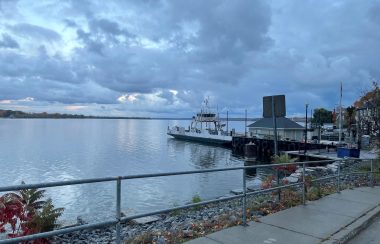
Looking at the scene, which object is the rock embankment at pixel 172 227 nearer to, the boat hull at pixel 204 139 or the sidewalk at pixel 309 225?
the sidewalk at pixel 309 225

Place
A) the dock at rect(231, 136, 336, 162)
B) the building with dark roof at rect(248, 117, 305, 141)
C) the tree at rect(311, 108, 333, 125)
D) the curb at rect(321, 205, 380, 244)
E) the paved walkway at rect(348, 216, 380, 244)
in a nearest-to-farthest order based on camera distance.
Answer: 1. the curb at rect(321, 205, 380, 244)
2. the paved walkway at rect(348, 216, 380, 244)
3. the dock at rect(231, 136, 336, 162)
4. the building with dark roof at rect(248, 117, 305, 141)
5. the tree at rect(311, 108, 333, 125)

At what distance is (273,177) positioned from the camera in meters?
9.94

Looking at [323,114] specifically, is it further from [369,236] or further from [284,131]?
[369,236]

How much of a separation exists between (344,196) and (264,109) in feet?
11.1

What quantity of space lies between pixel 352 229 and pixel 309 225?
0.75 m

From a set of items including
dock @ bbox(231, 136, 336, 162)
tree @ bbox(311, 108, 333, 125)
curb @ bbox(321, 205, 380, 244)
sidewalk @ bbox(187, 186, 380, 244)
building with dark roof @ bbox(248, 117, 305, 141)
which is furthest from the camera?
tree @ bbox(311, 108, 333, 125)

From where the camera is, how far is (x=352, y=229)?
6.39 m

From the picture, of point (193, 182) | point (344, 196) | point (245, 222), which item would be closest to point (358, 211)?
point (344, 196)

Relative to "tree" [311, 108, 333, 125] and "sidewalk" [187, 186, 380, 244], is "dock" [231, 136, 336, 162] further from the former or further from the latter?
"tree" [311, 108, 333, 125]

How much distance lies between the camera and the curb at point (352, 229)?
5.80 m

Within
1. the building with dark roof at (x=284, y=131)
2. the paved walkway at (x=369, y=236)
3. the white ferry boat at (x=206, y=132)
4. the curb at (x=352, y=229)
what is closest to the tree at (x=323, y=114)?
the white ferry boat at (x=206, y=132)

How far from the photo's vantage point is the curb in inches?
228

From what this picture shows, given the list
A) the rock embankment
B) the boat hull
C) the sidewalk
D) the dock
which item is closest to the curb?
the sidewalk

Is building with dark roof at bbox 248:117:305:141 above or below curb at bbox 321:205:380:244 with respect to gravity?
above
